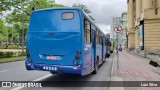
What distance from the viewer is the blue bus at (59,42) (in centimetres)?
966

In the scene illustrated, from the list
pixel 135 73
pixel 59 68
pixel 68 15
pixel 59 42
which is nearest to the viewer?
pixel 59 68

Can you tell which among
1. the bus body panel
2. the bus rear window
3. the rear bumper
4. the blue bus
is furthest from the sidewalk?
the bus rear window

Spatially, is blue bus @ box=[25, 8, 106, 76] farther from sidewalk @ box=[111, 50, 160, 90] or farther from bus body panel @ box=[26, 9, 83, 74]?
sidewalk @ box=[111, 50, 160, 90]

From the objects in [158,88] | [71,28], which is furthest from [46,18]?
[158,88]

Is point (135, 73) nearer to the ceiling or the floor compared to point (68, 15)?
nearer to the floor

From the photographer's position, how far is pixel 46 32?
33.2ft

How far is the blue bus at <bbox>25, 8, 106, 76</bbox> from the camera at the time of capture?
31.7 ft

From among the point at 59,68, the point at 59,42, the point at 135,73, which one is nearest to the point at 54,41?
the point at 59,42

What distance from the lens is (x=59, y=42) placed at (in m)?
9.87

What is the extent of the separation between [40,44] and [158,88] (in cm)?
498

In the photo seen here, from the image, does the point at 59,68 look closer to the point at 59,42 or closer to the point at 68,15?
the point at 59,42

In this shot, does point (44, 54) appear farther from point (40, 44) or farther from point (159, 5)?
point (159, 5)

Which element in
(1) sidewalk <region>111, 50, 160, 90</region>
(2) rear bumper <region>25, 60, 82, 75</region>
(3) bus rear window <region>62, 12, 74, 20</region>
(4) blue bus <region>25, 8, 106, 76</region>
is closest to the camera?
(2) rear bumper <region>25, 60, 82, 75</region>

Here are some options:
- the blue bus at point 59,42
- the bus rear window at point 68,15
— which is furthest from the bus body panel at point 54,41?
the bus rear window at point 68,15
